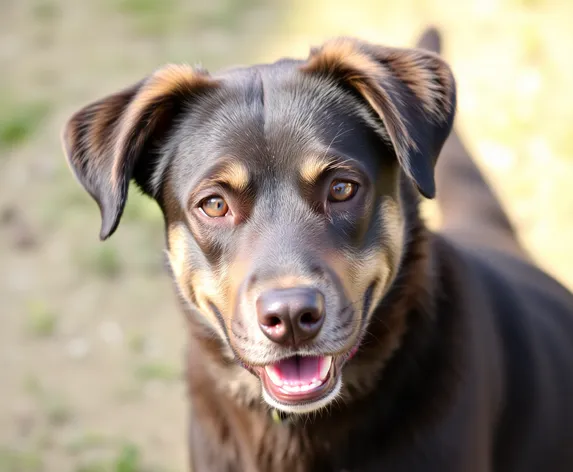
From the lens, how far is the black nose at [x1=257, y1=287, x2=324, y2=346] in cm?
262

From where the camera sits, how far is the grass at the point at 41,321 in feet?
17.1

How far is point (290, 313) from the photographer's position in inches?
103

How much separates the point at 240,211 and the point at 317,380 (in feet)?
1.97

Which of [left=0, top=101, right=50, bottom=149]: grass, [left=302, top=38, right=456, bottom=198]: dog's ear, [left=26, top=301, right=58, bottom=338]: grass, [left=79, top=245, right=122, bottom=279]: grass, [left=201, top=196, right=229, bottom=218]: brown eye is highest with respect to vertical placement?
[left=302, top=38, right=456, bottom=198]: dog's ear

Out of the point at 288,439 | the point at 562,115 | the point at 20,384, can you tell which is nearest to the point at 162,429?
the point at 20,384

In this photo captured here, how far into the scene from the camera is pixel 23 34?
7.43 metres

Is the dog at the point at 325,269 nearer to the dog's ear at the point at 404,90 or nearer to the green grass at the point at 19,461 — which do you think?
the dog's ear at the point at 404,90

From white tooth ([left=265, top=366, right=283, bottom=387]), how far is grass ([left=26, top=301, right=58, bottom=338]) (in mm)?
2599

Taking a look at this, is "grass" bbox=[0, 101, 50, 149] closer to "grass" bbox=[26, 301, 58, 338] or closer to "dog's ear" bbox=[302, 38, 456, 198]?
"grass" bbox=[26, 301, 58, 338]

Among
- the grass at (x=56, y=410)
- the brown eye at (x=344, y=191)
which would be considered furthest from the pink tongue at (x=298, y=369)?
the grass at (x=56, y=410)

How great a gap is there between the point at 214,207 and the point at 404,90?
2.42 feet

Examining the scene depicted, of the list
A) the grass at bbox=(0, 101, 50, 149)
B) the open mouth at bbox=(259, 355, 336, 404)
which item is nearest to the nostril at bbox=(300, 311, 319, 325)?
the open mouth at bbox=(259, 355, 336, 404)

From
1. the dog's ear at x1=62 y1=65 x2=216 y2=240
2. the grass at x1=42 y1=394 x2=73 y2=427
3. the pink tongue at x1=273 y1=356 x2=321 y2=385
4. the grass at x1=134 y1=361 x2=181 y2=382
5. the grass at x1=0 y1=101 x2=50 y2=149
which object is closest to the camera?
the pink tongue at x1=273 y1=356 x2=321 y2=385

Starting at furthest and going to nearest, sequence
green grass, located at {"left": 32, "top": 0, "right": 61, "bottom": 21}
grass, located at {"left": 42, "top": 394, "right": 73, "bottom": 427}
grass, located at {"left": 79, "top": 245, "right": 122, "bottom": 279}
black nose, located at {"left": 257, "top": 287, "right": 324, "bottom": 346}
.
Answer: green grass, located at {"left": 32, "top": 0, "right": 61, "bottom": 21}, grass, located at {"left": 79, "top": 245, "right": 122, "bottom": 279}, grass, located at {"left": 42, "top": 394, "right": 73, "bottom": 427}, black nose, located at {"left": 257, "top": 287, "right": 324, "bottom": 346}
